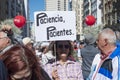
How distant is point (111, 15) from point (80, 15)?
6937cm

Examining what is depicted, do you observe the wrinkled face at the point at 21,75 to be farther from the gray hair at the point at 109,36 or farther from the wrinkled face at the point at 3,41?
the gray hair at the point at 109,36

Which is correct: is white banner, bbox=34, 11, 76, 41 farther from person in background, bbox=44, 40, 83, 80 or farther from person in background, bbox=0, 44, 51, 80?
person in background, bbox=0, 44, 51, 80

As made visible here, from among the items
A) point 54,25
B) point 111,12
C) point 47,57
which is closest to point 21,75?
point 54,25

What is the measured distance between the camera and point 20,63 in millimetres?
2832

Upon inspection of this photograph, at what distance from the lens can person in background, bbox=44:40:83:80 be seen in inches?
220

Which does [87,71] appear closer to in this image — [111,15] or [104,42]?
[104,42]

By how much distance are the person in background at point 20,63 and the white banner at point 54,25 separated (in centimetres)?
330

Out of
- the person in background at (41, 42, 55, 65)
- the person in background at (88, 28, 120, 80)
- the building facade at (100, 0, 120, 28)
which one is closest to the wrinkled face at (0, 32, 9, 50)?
the person in background at (88, 28, 120, 80)

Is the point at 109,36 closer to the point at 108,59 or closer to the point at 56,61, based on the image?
the point at 108,59

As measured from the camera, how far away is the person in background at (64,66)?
5586mm

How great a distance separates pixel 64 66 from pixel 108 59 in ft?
4.28

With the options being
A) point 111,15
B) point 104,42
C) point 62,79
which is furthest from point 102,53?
point 111,15

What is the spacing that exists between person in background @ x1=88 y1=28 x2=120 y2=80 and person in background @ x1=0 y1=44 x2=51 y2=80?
147 centimetres

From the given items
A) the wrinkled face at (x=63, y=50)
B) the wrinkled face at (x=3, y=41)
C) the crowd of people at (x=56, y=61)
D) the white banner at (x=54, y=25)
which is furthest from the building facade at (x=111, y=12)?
the wrinkled face at (x=3, y=41)
